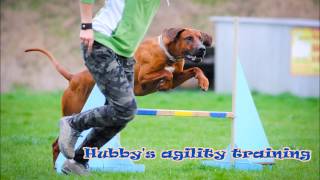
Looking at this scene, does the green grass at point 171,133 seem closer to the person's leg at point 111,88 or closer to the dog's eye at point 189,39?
the person's leg at point 111,88

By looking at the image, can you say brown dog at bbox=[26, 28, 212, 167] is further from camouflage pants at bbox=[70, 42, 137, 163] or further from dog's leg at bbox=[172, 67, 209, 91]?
camouflage pants at bbox=[70, 42, 137, 163]

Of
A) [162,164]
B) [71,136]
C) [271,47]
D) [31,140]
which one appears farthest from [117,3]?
[271,47]

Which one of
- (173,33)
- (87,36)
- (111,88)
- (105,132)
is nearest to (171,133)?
(173,33)

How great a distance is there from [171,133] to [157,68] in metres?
2.76

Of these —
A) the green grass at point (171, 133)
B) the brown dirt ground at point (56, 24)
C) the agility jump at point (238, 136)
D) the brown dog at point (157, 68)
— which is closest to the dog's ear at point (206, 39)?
the brown dog at point (157, 68)

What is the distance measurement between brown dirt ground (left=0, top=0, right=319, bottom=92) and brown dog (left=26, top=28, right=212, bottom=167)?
9932 millimetres

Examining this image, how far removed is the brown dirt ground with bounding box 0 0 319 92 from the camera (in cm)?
1650

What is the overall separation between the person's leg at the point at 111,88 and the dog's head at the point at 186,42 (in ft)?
3.29

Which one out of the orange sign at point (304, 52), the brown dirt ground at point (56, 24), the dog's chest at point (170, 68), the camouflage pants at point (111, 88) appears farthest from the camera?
the brown dirt ground at point (56, 24)

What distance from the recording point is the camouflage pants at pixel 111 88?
4.70 meters

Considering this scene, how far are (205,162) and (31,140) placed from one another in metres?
2.25

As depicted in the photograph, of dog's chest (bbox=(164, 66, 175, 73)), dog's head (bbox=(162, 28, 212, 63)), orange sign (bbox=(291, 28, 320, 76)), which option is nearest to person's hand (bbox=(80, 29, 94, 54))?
dog's head (bbox=(162, 28, 212, 63))

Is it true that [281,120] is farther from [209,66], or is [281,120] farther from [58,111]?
[209,66]

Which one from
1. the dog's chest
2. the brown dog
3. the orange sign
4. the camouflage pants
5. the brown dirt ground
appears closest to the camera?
the camouflage pants
